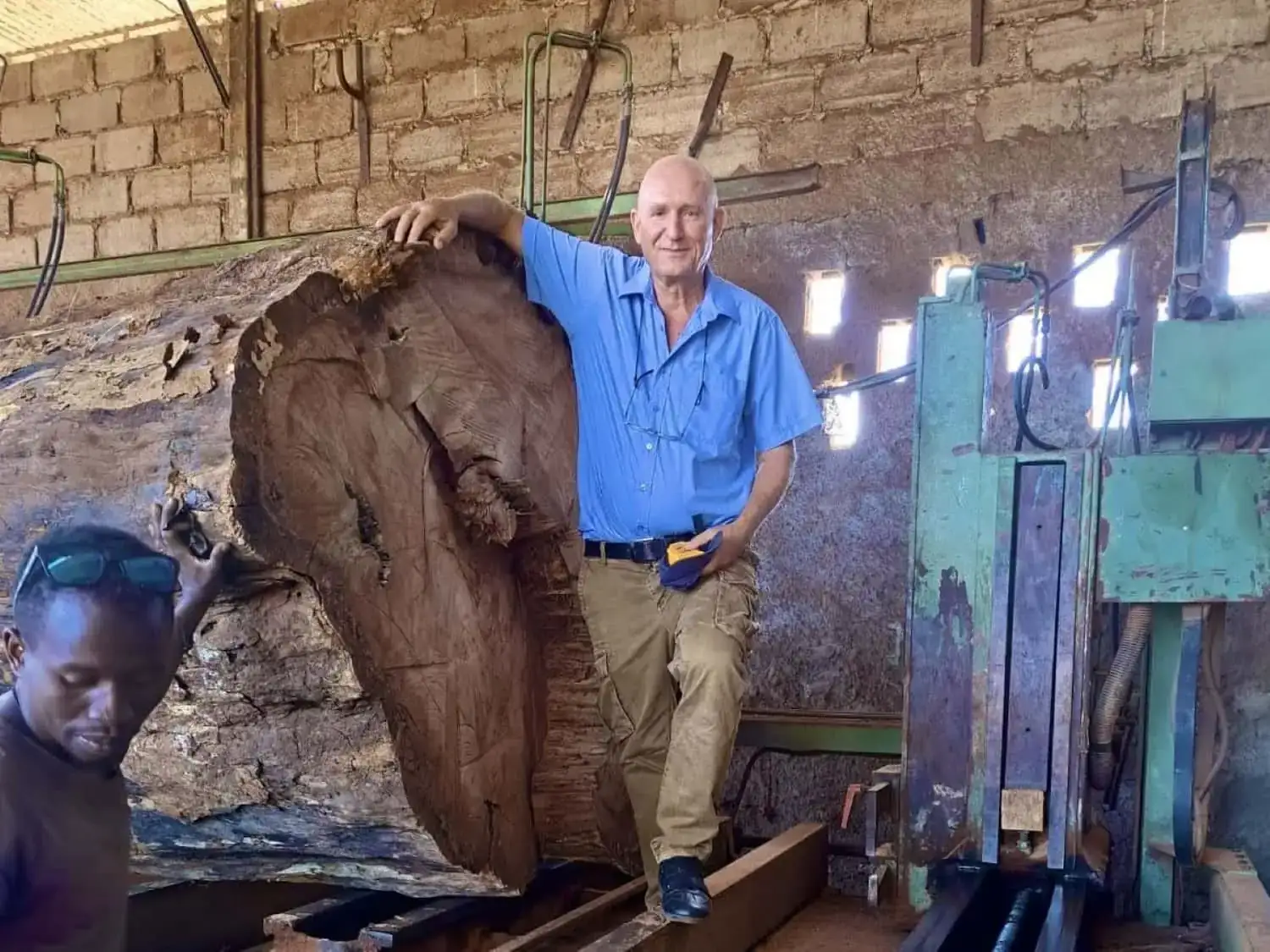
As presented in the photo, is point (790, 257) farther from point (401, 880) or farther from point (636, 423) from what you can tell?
point (401, 880)

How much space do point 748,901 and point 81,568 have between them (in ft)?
4.94

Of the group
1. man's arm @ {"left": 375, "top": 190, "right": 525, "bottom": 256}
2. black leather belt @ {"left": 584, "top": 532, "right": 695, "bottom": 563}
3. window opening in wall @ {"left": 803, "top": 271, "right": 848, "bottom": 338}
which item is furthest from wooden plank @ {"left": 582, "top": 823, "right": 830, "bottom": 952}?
window opening in wall @ {"left": 803, "top": 271, "right": 848, "bottom": 338}

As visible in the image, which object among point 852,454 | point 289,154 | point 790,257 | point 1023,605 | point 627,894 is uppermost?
point 289,154

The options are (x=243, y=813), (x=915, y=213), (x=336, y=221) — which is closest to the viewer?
(x=243, y=813)

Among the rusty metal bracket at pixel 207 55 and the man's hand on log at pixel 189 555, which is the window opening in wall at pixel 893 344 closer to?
the man's hand on log at pixel 189 555

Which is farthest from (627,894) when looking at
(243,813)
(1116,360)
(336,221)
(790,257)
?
(336,221)

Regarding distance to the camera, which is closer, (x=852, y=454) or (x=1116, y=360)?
(x=1116, y=360)

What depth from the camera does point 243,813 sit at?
1817mm

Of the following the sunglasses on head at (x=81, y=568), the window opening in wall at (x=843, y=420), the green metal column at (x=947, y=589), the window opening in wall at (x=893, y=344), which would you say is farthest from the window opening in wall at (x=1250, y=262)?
the sunglasses on head at (x=81, y=568)

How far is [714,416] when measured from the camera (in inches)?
79.4

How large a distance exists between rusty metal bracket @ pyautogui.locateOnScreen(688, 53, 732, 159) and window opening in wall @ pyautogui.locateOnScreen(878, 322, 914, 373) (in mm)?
1024

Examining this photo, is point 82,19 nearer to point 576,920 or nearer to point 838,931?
Answer: point 576,920

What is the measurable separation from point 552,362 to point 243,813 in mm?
1029

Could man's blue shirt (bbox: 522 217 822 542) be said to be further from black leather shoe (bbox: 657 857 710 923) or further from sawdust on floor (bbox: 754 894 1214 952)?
sawdust on floor (bbox: 754 894 1214 952)
